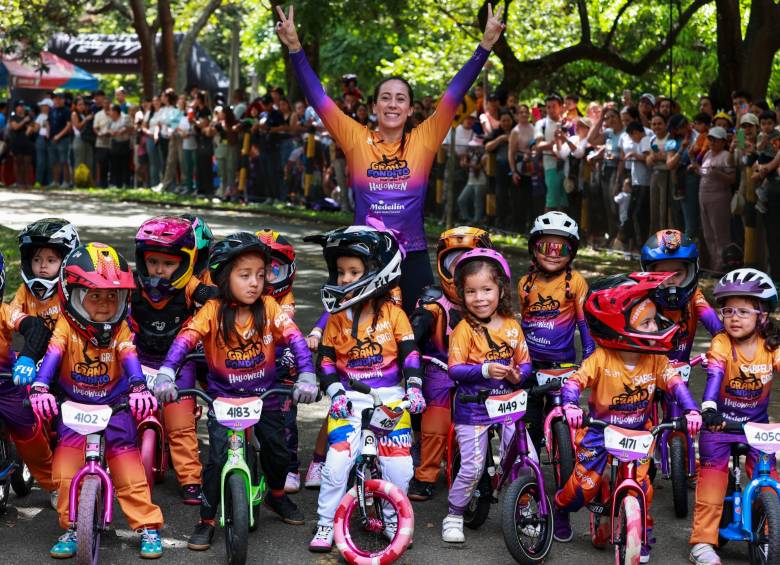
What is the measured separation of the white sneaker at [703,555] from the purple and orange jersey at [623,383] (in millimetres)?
718

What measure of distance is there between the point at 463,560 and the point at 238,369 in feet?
5.53

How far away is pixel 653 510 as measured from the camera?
820 cm

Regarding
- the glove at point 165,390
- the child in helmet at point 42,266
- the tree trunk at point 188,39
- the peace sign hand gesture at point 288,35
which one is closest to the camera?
the glove at point 165,390

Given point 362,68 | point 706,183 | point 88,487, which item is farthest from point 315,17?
point 362,68

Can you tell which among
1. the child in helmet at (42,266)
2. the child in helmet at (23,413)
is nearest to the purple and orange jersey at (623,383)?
the child in helmet at (23,413)

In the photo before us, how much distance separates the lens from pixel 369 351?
766 centimetres

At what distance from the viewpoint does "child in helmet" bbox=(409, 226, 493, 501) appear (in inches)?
330

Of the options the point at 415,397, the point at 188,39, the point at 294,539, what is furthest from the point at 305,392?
the point at 188,39

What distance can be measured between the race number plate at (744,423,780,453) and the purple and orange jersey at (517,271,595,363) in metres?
1.68

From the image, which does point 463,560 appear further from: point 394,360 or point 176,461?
point 176,461

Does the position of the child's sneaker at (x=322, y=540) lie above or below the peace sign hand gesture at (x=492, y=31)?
below

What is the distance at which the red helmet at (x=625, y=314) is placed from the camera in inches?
280

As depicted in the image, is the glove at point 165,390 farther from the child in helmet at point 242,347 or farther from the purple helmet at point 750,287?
the purple helmet at point 750,287

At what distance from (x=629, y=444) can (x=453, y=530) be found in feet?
3.96
